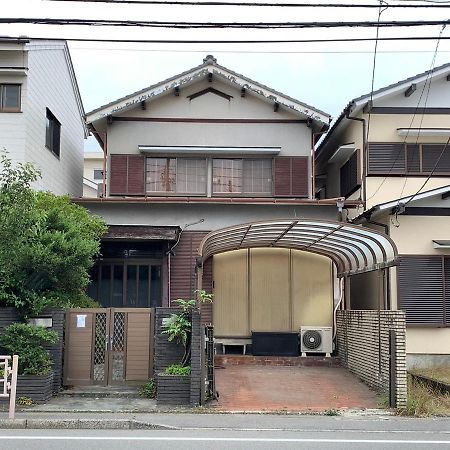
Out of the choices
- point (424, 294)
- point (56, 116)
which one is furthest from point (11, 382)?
point (56, 116)

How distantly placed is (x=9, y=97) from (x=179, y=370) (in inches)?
386

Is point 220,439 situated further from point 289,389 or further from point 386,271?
point 386,271

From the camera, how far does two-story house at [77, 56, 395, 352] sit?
17312mm

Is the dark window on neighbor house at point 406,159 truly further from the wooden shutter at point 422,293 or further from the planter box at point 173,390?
the planter box at point 173,390

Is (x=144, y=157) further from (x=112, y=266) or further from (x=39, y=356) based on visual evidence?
(x=39, y=356)

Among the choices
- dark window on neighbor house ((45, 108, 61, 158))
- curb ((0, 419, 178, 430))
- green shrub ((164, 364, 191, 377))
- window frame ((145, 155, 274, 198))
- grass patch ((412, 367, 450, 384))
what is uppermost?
dark window on neighbor house ((45, 108, 61, 158))

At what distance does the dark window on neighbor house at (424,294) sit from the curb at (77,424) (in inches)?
346

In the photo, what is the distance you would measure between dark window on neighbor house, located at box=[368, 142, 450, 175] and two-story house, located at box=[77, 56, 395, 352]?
5.78 feet

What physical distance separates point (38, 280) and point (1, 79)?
7.24 m

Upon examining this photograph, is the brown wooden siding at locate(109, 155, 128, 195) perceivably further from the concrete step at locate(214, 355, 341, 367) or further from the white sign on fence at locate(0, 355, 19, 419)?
the white sign on fence at locate(0, 355, 19, 419)

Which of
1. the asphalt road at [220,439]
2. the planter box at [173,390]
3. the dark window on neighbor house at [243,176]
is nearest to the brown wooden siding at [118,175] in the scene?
the dark window on neighbor house at [243,176]

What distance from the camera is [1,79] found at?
1716 cm

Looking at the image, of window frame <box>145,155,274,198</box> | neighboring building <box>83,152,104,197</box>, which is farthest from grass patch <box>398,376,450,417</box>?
neighboring building <box>83,152,104,197</box>

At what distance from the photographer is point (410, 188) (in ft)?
60.5
